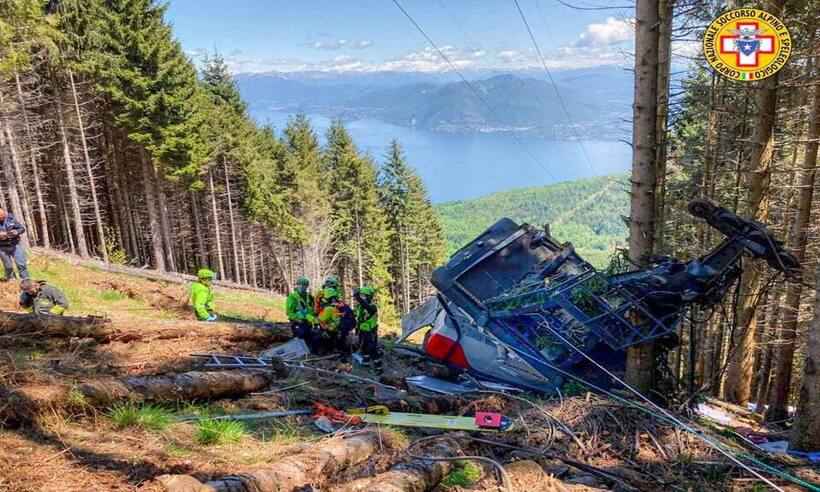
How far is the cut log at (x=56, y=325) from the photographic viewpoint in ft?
22.5

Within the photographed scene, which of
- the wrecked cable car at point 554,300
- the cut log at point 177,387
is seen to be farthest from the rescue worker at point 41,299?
the wrecked cable car at point 554,300

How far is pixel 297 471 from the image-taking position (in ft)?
12.2

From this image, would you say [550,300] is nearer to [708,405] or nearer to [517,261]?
[517,261]

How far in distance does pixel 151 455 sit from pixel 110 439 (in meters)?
0.47

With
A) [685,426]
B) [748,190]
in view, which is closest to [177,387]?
[685,426]

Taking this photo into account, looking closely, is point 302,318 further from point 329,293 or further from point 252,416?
point 252,416

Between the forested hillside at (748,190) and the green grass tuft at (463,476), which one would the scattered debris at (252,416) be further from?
the forested hillside at (748,190)

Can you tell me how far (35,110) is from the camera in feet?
93.8

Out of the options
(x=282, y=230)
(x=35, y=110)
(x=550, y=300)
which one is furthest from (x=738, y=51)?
(x=35, y=110)

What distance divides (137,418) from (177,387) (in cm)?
88

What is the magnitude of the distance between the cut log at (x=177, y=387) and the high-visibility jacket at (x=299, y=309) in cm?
261

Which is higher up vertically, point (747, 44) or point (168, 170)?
point (747, 44)

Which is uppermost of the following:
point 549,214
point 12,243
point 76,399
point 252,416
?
point 12,243

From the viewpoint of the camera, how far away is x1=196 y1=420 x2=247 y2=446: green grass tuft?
4312mm
